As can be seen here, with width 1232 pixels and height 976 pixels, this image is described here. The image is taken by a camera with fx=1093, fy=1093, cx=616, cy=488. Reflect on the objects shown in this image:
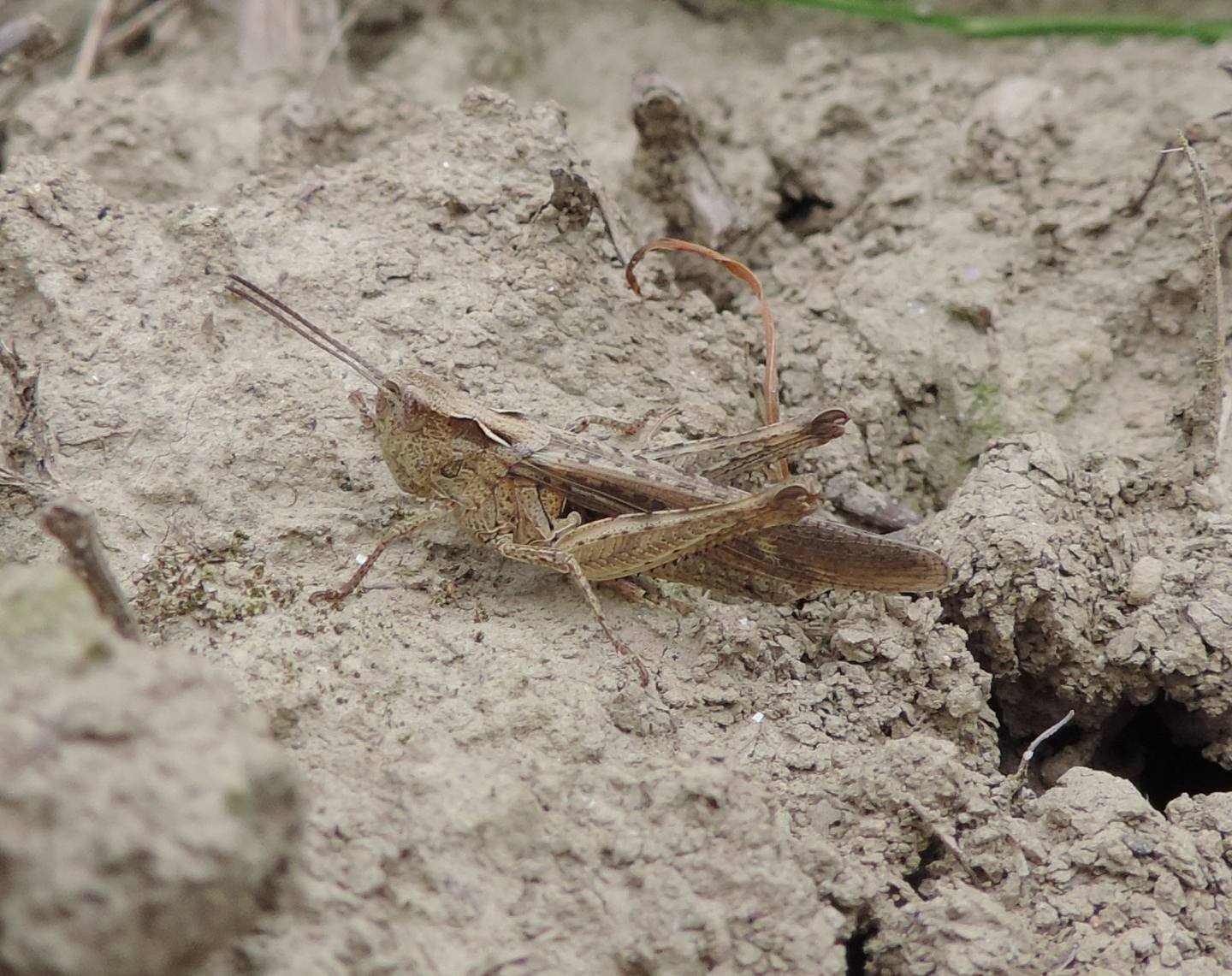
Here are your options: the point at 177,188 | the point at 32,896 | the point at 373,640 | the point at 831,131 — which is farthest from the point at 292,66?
the point at 32,896

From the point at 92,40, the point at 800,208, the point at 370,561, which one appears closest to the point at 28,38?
the point at 92,40

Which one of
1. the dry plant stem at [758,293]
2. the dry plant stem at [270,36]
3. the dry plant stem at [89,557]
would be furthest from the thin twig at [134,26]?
the dry plant stem at [89,557]

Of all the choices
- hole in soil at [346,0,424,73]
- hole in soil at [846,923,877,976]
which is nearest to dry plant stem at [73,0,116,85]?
hole in soil at [346,0,424,73]

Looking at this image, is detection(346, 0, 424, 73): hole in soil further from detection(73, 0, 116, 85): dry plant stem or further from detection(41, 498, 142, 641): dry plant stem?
detection(41, 498, 142, 641): dry plant stem

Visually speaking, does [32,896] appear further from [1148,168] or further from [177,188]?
[1148,168]

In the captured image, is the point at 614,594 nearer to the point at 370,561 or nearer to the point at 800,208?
the point at 370,561
